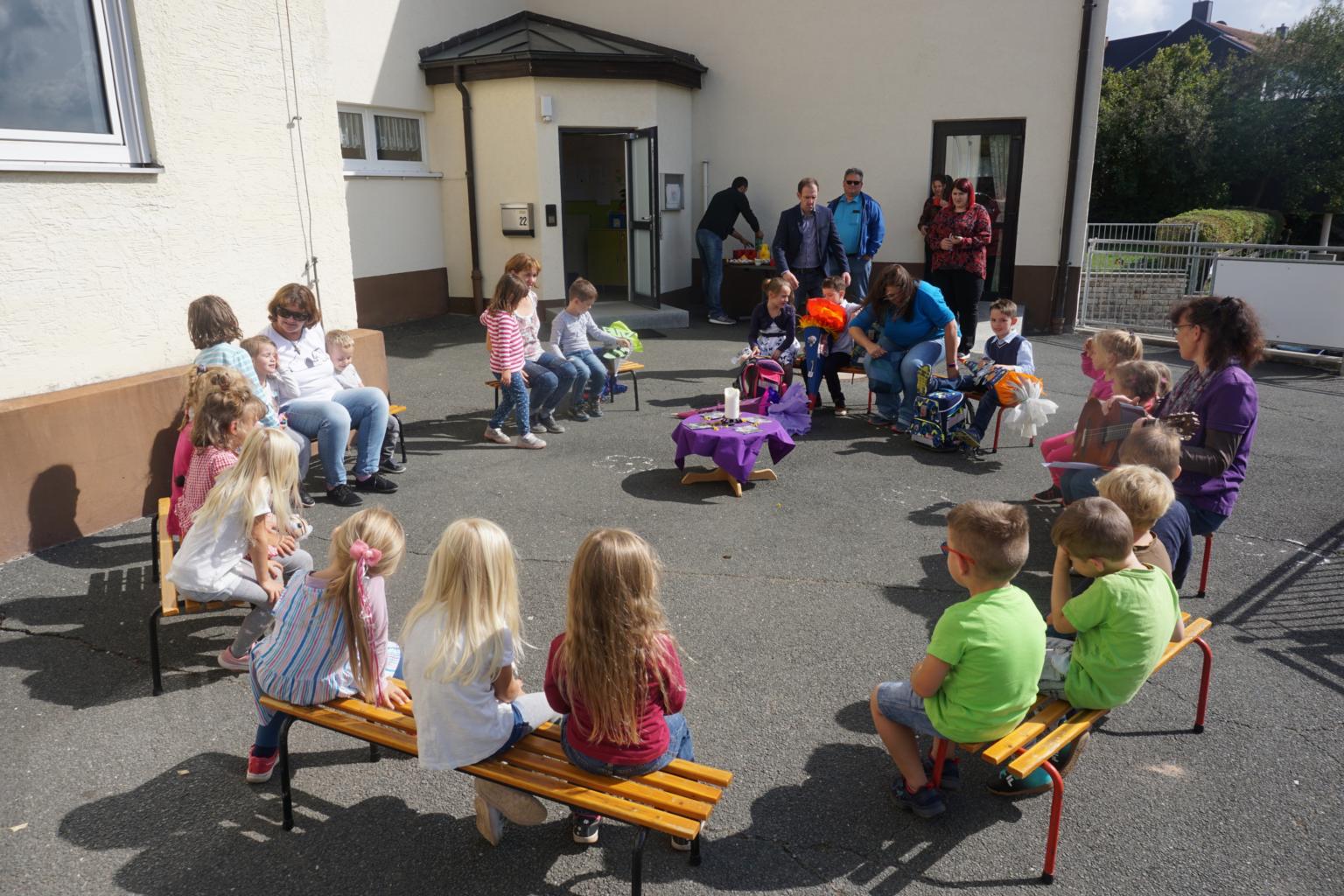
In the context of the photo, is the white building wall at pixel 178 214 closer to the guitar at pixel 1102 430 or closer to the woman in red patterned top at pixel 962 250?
the guitar at pixel 1102 430

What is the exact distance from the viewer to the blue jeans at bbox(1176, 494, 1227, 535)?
4.73 metres

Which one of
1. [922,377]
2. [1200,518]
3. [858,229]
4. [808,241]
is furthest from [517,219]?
[1200,518]

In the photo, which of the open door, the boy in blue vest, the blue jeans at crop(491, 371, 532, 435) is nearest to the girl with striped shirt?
the blue jeans at crop(491, 371, 532, 435)

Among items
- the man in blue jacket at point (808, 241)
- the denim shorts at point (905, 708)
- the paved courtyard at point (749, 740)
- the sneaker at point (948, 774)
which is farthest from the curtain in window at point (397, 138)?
the sneaker at point (948, 774)

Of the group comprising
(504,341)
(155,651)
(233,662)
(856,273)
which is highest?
(856,273)

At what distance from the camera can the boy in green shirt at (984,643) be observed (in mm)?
2953

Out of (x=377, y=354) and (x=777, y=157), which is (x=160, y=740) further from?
(x=777, y=157)

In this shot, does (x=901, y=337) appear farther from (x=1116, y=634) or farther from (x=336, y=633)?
(x=336, y=633)

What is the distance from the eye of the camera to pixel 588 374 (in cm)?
829

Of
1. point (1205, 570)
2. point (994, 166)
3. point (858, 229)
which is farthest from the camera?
point (994, 166)

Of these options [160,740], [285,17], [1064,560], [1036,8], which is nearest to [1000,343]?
[1064,560]

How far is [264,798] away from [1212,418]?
4592 millimetres

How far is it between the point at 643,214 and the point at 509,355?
6.52m

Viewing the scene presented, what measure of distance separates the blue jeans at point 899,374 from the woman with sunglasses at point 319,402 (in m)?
4.21
